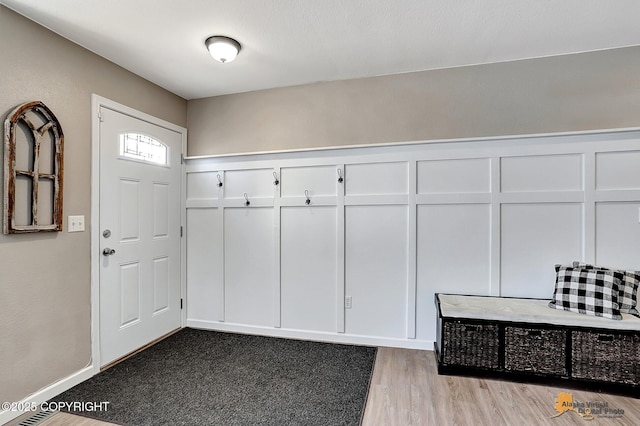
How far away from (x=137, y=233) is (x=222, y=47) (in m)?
1.76

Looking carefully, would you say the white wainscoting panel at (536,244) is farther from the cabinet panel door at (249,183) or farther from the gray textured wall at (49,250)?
the gray textured wall at (49,250)

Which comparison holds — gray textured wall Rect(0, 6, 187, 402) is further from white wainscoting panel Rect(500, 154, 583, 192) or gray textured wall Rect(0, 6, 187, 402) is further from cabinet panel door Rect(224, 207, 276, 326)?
white wainscoting panel Rect(500, 154, 583, 192)

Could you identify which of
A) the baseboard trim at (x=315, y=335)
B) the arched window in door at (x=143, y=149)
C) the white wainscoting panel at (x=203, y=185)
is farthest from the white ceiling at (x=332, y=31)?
the baseboard trim at (x=315, y=335)

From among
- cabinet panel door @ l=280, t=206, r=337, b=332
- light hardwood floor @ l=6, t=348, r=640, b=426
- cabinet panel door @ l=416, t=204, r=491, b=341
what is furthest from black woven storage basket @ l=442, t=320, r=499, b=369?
cabinet panel door @ l=280, t=206, r=337, b=332

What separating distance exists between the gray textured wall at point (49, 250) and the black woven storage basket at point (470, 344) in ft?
8.85

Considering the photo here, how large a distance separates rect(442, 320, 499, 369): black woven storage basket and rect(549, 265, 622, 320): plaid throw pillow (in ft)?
1.79

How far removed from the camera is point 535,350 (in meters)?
2.28

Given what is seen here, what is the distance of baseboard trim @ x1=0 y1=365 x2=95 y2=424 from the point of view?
1.94 meters

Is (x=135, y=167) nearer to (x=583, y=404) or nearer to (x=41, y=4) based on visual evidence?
(x=41, y=4)

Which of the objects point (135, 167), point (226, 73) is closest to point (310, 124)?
point (226, 73)

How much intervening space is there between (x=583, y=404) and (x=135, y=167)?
376cm

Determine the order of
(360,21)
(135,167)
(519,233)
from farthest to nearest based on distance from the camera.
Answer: (135,167), (519,233), (360,21)

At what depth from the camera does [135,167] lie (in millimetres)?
2895

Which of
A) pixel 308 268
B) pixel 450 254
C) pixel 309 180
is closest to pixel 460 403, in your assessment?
pixel 450 254
